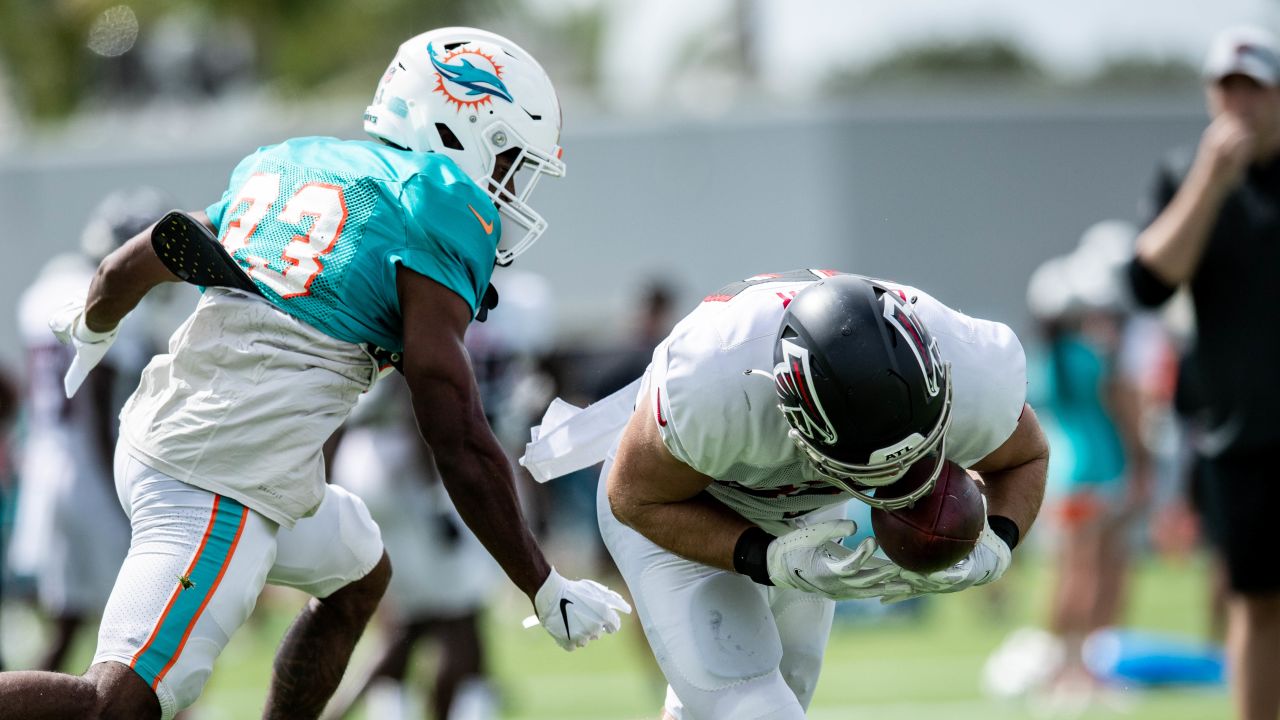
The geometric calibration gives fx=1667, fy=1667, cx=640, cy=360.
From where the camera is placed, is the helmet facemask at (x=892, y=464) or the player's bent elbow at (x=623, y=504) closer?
the helmet facemask at (x=892, y=464)

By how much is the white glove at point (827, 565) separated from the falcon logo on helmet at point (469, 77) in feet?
4.25

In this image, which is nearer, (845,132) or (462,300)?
(462,300)

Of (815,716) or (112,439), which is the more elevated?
(112,439)

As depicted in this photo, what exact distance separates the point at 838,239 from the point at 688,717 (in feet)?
52.0

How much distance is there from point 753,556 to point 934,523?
1.38 feet

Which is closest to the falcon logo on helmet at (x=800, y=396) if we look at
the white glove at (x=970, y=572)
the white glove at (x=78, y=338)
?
the white glove at (x=970, y=572)

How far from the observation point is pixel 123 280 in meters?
3.96

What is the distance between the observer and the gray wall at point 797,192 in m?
19.3

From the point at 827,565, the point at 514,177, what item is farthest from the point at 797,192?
the point at 827,565

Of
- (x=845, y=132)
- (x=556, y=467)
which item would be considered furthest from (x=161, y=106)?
(x=556, y=467)

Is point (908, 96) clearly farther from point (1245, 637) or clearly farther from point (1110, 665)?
point (1245, 637)

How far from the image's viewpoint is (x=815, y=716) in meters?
7.50

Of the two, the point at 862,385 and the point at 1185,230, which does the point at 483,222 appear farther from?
the point at 1185,230

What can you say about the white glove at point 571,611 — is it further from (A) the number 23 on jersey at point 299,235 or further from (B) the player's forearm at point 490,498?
(A) the number 23 on jersey at point 299,235
